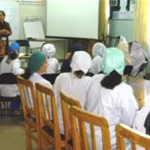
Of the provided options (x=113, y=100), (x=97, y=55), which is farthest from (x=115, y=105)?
(x=97, y=55)

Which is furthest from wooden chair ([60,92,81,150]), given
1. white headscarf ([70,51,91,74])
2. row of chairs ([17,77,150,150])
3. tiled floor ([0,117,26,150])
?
tiled floor ([0,117,26,150])

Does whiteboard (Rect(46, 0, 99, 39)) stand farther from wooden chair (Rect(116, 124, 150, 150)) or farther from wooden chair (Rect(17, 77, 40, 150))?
wooden chair (Rect(116, 124, 150, 150))

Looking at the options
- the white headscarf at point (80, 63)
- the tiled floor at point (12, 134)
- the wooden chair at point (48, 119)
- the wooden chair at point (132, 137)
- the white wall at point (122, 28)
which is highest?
the white wall at point (122, 28)

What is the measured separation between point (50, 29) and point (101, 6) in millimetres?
1571

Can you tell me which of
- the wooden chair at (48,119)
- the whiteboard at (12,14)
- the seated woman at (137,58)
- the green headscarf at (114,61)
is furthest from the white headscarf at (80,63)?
the whiteboard at (12,14)

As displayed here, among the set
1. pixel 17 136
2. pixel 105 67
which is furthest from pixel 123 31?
pixel 105 67

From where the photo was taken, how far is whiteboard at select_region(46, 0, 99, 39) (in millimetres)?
7521

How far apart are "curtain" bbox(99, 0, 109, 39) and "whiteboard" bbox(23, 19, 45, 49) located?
1.63m

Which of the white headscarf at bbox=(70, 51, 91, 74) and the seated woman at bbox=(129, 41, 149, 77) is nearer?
the white headscarf at bbox=(70, 51, 91, 74)

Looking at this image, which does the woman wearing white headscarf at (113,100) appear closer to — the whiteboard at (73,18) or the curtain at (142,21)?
the curtain at (142,21)

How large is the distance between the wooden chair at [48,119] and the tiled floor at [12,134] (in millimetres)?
817

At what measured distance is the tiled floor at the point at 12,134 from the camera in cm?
362

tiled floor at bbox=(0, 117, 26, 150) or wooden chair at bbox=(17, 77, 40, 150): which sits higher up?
wooden chair at bbox=(17, 77, 40, 150)

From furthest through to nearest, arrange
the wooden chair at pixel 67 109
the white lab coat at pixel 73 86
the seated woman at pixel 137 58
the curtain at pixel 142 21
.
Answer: the curtain at pixel 142 21 → the seated woman at pixel 137 58 → the white lab coat at pixel 73 86 → the wooden chair at pixel 67 109
